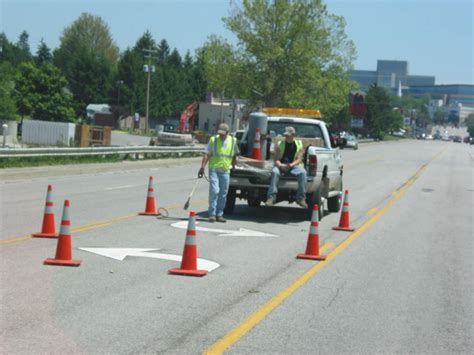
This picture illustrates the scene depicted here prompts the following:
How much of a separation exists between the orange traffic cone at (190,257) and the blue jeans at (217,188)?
5.24 metres

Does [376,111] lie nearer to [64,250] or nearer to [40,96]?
[40,96]

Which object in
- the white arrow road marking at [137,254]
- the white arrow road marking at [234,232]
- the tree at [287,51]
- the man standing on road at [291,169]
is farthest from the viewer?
the tree at [287,51]

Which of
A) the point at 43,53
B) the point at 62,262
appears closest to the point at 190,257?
the point at 62,262

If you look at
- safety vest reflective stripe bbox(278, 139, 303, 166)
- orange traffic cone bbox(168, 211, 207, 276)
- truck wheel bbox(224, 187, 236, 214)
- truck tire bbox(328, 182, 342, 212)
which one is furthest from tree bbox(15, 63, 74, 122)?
orange traffic cone bbox(168, 211, 207, 276)

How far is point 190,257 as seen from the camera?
32.2ft

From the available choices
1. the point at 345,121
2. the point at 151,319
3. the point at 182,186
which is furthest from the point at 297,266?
the point at 345,121

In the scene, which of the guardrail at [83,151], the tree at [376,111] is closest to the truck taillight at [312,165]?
the guardrail at [83,151]

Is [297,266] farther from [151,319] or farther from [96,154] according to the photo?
[96,154]

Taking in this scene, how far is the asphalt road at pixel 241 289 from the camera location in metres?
6.95

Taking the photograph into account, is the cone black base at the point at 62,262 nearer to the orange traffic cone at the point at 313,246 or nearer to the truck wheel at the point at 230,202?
the orange traffic cone at the point at 313,246

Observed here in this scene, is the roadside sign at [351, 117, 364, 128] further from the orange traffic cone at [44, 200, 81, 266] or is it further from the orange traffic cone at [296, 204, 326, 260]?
the orange traffic cone at [44, 200, 81, 266]

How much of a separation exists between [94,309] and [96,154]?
25.8m

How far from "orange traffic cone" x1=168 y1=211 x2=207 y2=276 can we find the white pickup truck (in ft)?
20.1

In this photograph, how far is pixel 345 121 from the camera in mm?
120188
